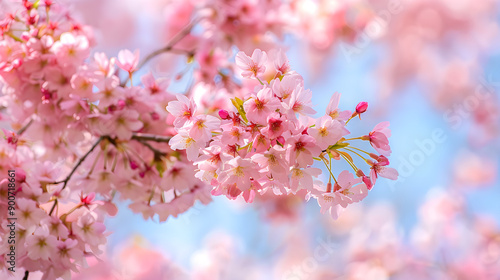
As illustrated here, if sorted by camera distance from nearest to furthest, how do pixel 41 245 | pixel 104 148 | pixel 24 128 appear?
pixel 41 245
pixel 104 148
pixel 24 128

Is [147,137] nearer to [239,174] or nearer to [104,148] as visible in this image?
[104,148]

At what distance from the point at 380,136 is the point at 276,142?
0.15 m

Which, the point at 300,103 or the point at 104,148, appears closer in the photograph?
the point at 300,103

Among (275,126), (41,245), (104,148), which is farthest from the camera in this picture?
(104,148)

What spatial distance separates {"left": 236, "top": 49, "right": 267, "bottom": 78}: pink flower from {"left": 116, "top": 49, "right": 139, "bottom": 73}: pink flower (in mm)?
310

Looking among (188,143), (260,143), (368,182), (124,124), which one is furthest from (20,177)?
(368,182)

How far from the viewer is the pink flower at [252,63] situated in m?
0.60

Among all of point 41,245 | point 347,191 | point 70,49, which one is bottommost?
point 41,245

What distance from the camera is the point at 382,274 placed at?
2.46 meters

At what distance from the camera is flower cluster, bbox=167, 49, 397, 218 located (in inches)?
21.8

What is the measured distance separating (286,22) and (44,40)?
762 mm

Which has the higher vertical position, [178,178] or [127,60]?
[127,60]

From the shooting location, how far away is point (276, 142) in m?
0.58

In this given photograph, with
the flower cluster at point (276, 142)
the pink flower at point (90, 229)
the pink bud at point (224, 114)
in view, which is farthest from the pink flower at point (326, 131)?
the pink flower at point (90, 229)
